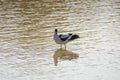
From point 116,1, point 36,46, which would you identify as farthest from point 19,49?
point 116,1

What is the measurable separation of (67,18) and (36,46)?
3.21m

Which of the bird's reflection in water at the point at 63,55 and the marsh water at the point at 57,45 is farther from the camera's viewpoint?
the bird's reflection in water at the point at 63,55

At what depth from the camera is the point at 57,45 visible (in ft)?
27.6

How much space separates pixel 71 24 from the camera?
10.6 meters

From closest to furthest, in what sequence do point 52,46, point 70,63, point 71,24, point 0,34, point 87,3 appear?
point 70,63, point 52,46, point 0,34, point 71,24, point 87,3

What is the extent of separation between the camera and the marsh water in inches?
262

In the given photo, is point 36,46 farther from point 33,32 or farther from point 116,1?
point 116,1

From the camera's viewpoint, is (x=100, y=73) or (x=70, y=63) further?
(x=70, y=63)

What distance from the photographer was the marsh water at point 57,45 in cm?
664

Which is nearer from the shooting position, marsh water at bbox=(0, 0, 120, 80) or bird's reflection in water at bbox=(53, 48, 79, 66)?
marsh water at bbox=(0, 0, 120, 80)

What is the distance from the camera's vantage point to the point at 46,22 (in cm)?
1080

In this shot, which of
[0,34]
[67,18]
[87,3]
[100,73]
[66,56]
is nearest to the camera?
[100,73]

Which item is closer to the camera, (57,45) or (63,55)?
(63,55)

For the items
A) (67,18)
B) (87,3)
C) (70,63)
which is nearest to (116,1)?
(87,3)
